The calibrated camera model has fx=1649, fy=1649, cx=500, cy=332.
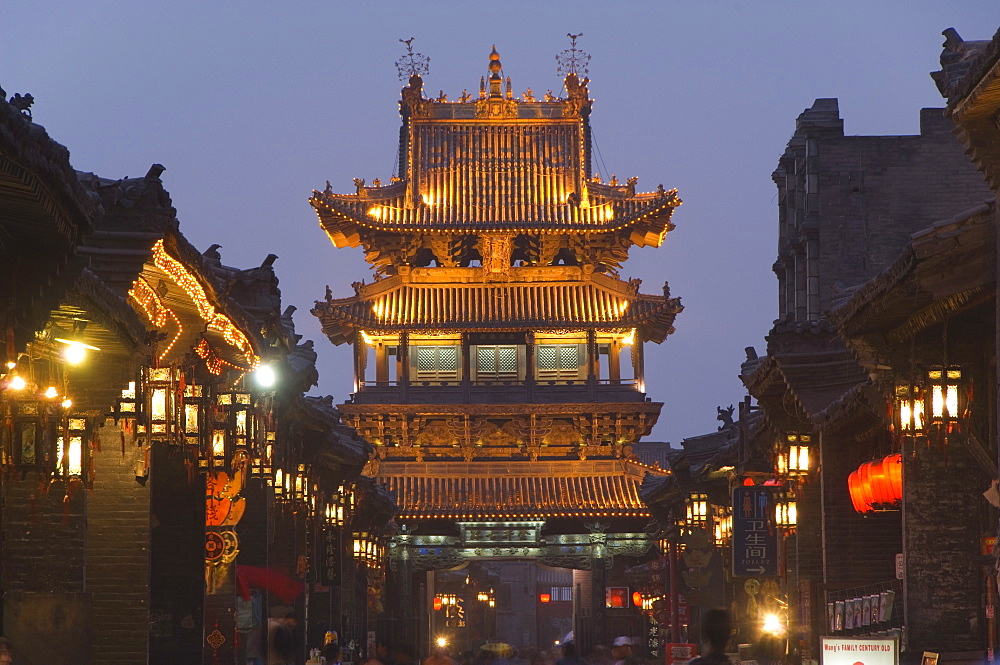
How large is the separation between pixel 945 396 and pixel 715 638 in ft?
17.6

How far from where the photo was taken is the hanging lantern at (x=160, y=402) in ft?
56.0

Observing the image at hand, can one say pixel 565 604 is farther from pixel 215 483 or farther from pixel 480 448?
pixel 215 483

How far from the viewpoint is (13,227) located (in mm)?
11016

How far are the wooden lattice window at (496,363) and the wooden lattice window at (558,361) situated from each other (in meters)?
0.86

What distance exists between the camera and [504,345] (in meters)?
54.2

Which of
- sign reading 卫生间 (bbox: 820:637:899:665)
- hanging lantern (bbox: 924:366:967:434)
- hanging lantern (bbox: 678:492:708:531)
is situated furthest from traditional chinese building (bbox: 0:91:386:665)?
hanging lantern (bbox: 678:492:708:531)

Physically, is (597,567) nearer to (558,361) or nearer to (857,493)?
(558,361)

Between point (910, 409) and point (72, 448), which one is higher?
point (910, 409)

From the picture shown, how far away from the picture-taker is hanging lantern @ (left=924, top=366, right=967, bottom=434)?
14.6 metres

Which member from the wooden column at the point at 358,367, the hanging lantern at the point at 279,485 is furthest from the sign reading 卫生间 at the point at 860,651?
the wooden column at the point at 358,367

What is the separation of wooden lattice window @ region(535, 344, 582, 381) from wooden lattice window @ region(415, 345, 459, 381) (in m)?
2.77

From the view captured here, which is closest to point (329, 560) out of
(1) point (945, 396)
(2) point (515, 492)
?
(2) point (515, 492)

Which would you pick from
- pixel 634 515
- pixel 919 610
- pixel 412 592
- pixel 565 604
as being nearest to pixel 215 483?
pixel 919 610

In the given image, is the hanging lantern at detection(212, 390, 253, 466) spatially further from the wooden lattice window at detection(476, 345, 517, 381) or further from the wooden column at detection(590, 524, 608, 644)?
the wooden lattice window at detection(476, 345, 517, 381)
